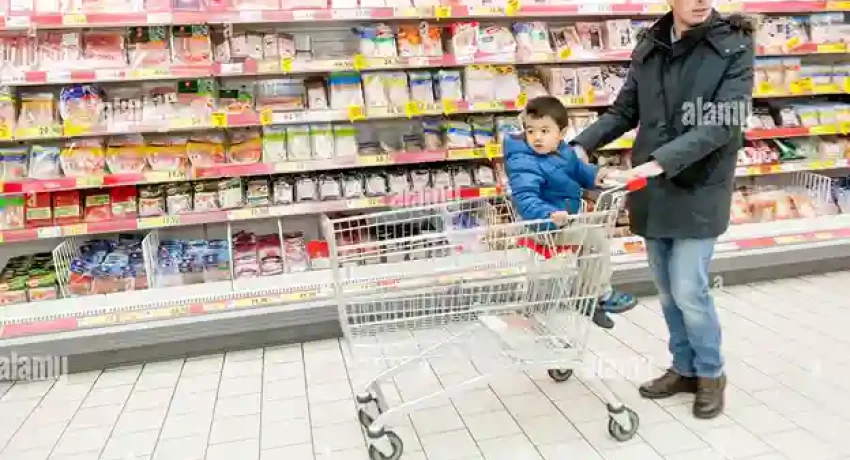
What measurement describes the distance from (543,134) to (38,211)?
8.53ft

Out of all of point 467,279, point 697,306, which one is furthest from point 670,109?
point 467,279

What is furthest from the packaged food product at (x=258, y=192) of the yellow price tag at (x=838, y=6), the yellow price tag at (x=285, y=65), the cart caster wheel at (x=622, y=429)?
the yellow price tag at (x=838, y=6)

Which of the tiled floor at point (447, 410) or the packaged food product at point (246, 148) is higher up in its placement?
the packaged food product at point (246, 148)

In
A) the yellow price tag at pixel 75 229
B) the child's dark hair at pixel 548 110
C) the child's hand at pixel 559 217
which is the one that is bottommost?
the yellow price tag at pixel 75 229

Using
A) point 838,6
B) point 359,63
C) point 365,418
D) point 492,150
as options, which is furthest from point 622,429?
point 838,6

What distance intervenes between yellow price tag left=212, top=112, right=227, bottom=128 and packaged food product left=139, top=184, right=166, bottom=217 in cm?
53

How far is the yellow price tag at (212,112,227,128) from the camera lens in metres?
3.63

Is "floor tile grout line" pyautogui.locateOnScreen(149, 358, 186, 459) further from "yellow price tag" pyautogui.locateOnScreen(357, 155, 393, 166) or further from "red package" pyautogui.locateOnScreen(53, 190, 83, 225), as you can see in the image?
"yellow price tag" pyautogui.locateOnScreen(357, 155, 393, 166)

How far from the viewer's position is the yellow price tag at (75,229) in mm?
3648

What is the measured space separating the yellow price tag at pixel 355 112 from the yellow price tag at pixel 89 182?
128cm

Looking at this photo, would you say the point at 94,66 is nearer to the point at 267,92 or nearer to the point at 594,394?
the point at 267,92

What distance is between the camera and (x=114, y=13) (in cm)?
346

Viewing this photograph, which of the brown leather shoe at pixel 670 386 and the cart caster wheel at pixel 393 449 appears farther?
the brown leather shoe at pixel 670 386
